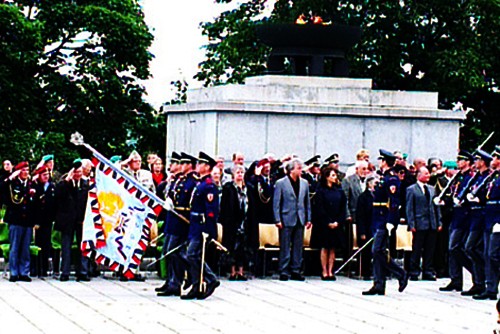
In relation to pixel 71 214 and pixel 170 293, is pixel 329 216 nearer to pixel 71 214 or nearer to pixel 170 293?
pixel 71 214

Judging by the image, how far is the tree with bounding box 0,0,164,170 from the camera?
44.2 m

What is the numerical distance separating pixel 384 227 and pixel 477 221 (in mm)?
1324

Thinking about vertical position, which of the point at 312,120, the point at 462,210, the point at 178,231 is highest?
the point at 312,120

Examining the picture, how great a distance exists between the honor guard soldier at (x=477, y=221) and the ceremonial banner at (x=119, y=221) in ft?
14.3

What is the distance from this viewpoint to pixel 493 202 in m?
21.4

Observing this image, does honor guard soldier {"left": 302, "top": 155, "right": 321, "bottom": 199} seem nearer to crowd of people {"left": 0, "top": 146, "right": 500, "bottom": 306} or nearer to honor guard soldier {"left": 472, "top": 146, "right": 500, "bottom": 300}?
crowd of people {"left": 0, "top": 146, "right": 500, "bottom": 306}

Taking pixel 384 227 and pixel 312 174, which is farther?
pixel 312 174

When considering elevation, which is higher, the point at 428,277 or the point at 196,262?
the point at 196,262

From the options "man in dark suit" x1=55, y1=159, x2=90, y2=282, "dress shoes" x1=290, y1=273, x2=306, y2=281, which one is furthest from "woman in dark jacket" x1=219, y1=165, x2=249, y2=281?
"man in dark suit" x1=55, y1=159, x2=90, y2=282

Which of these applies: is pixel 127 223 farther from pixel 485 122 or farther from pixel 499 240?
pixel 485 122

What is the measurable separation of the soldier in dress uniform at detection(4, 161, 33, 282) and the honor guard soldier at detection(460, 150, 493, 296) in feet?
20.5

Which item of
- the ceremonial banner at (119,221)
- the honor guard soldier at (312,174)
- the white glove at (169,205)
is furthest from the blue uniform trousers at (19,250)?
the honor guard soldier at (312,174)

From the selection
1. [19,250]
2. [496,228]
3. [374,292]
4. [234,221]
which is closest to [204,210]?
[374,292]

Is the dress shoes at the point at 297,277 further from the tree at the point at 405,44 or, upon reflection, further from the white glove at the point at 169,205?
the tree at the point at 405,44
